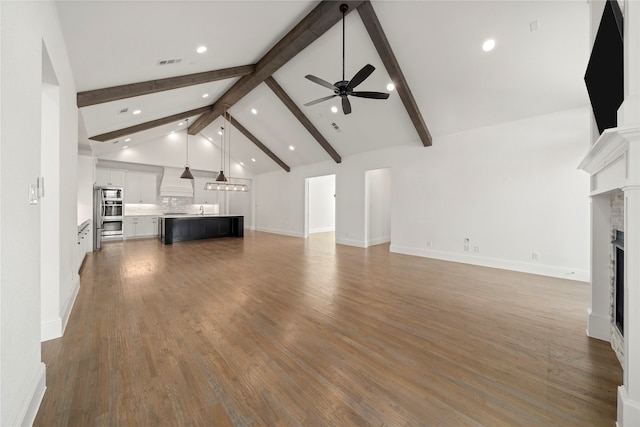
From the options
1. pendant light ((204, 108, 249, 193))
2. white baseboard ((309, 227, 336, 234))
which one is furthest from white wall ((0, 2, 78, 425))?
white baseboard ((309, 227, 336, 234))

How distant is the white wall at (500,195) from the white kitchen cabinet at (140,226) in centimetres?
784

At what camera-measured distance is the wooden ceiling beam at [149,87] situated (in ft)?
12.9

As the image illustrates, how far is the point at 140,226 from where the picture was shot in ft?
30.8

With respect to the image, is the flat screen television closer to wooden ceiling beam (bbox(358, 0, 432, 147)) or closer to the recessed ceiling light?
the recessed ceiling light

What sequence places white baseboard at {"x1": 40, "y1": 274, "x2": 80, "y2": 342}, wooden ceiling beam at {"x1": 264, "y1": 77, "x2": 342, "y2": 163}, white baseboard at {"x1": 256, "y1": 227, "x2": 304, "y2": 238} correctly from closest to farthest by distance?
1. white baseboard at {"x1": 40, "y1": 274, "x2": 80, "y2": 342}
2. wooden ceiling beam at {"x1": 264, "y1": 77, "x2": 342, "y2": 163}
3. white baseboard at {"x1": 256, "y1": 227, "x2": 304, "y2": 238}

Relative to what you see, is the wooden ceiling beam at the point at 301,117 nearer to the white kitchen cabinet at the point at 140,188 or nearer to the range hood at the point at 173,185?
the range hood at the point at 173,185

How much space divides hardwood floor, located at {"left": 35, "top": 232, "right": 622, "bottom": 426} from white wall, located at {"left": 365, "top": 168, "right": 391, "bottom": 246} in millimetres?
Answer: 3913

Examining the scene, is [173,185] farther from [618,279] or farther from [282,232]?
[618,279]

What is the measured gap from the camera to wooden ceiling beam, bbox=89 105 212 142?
6.61 m

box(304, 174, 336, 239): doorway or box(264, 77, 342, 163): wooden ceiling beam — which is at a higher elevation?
box(264, 77, 342, 163): wooden ceiling beam

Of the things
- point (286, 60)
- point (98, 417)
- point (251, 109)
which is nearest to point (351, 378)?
point (98, 417)

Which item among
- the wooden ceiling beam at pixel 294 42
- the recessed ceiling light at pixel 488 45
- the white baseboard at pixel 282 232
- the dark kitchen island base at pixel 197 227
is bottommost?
→ the white baseboard at pixel 282 232

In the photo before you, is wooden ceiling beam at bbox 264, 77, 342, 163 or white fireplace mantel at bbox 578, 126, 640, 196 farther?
wooden ceiling beam at bbox 264, 77, 342, 163

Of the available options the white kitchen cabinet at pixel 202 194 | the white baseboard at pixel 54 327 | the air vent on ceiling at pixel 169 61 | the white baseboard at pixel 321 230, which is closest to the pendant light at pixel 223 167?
the white kitchen cabinet at pixel 202 194
